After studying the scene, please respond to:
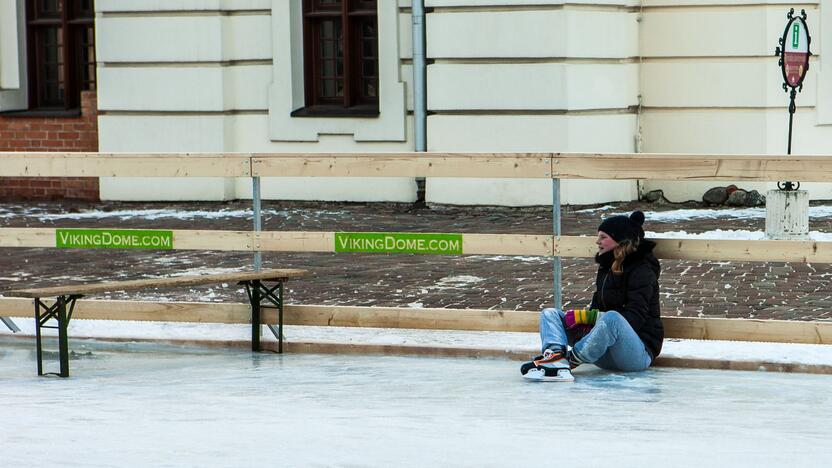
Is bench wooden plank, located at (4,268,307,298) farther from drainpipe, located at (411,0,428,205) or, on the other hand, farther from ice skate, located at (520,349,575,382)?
drainpipe, located at (411,0,428,205)

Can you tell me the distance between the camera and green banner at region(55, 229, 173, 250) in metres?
10.5

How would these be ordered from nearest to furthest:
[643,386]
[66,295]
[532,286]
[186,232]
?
[643,386] → [66,295] → [186,232] → [532,286]

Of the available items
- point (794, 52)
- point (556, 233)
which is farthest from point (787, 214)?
point (556, 233)

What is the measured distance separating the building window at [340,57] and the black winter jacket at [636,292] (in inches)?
420

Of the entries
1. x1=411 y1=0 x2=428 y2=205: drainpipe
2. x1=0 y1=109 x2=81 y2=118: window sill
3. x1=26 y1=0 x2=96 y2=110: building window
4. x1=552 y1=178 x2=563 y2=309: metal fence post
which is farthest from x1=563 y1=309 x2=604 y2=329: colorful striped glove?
x1=26 y1=0 x2=96 y2=110: building window

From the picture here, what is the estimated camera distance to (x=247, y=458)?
713cm

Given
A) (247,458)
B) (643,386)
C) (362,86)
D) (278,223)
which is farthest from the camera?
(362,86)

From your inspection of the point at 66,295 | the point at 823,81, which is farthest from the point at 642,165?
the point at 823,81

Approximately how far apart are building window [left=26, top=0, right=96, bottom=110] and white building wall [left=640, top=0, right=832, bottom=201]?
7.61 metres

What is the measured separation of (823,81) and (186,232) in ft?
34.9

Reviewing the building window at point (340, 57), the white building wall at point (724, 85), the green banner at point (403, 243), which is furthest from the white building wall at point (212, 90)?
the green banner at point (403, 243)

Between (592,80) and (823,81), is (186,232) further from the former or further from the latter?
(823,81)

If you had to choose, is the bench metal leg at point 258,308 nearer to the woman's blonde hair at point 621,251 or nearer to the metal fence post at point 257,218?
the metal fence post at point 257,218

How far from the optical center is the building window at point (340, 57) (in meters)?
19.8
